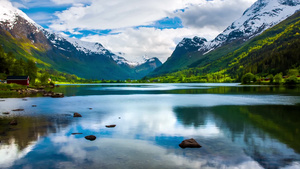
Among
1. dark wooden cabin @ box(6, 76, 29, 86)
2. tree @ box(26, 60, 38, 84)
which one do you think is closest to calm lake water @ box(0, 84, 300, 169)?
dark wooden cabin @ box(6, 76, 29, 86)

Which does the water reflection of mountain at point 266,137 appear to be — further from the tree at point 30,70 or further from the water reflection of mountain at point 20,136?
the tree at point 30,70

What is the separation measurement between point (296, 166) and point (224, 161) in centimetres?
566

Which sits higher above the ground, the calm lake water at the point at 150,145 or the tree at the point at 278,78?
the tree at the point at 278,78

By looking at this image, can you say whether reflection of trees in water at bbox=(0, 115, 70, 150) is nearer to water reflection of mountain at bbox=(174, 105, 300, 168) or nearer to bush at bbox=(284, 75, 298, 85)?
water reflection of mountain at bbox=(174, 105, 300, 168)

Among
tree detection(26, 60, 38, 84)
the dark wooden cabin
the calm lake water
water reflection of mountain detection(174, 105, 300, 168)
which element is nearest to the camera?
the calm lake water

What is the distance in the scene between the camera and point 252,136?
2750 cm

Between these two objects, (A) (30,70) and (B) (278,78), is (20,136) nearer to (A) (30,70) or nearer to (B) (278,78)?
(A) (30,70)

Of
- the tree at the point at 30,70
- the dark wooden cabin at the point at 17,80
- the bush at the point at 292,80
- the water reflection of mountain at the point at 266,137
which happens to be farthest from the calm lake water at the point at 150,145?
the bush at the point at 292,80

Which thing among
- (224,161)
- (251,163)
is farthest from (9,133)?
(251,163)

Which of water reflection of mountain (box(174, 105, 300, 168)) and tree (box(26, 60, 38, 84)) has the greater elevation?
tree (box(26, 60, 38, 84))

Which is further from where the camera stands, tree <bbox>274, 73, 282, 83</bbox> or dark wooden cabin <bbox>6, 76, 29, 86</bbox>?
tree <bbox>274, 73, 282, 83</bbox>

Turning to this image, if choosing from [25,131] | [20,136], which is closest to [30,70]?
[25,131]

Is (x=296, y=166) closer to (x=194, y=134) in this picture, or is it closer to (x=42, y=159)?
(x=194, y=134)

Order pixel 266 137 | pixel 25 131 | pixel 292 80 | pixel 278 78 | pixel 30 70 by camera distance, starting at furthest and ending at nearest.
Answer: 1. pixel 278 78
2. pixel 292 80
3. pixel 30 70
4. pixel 25 131
5. pixel 266 137
